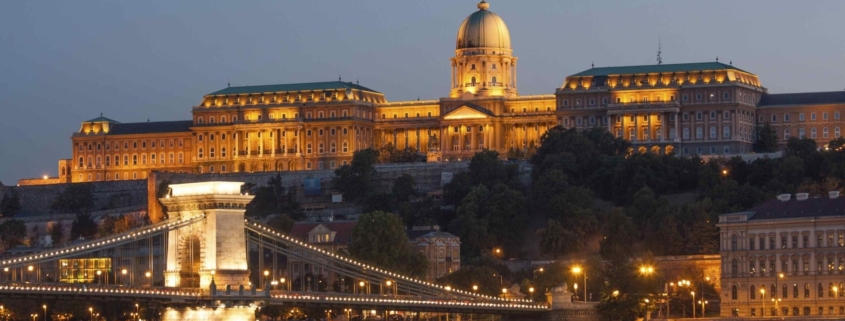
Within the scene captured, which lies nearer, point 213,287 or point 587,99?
point 213,287

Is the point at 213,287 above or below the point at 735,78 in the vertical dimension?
below

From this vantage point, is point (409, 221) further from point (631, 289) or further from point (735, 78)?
point (631, 289)

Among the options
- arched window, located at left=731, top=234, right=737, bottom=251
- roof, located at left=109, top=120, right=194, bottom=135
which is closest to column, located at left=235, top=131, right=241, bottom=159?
roof, located at left=109, top=120, right=194, bottom=135

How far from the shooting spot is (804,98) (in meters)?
173

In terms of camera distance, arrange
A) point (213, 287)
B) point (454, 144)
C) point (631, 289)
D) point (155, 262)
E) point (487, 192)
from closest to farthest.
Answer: point (213, 287), point (155, 262), point (631, 289), point (487, 192), point (454, 144)

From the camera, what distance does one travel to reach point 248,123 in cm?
18762

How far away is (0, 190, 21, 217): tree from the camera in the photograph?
176m

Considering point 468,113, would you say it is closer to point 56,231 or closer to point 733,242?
point 56,231

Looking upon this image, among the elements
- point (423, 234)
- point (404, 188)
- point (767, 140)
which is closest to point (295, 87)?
point (404, 188)

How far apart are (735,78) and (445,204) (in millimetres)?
25885

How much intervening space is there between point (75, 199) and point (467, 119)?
30.0 meters

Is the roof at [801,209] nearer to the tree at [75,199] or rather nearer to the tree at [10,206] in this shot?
the tree at [75,199]

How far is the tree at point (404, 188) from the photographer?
163875mm

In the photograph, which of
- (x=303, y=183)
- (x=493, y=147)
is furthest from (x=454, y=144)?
(x=303, y=183)
